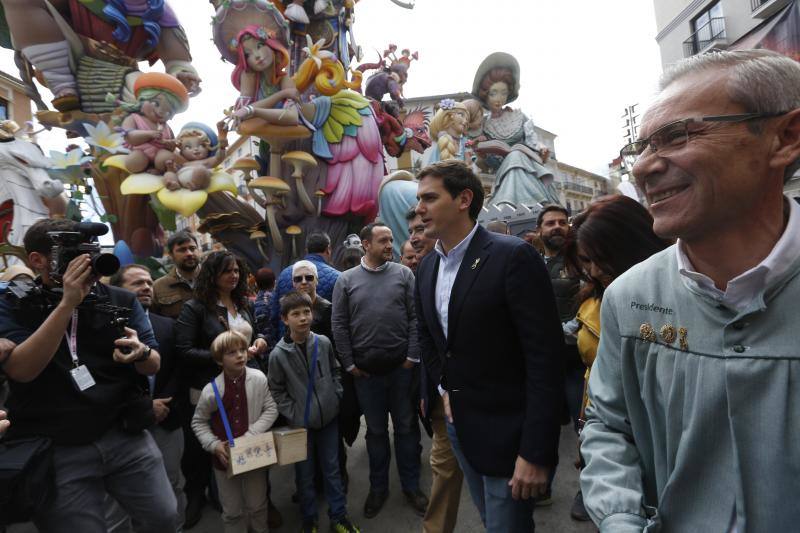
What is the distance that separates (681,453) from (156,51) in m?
13.2

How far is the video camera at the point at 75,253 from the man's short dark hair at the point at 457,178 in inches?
55.6

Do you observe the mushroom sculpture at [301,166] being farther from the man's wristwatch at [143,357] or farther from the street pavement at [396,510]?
the man's wristwatch at [143,357]

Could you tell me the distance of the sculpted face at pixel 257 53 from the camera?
8.52 m

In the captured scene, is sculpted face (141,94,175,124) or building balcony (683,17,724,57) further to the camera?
building balcony (683,17,724,57)

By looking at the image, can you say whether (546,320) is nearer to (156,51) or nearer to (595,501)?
(595,501)

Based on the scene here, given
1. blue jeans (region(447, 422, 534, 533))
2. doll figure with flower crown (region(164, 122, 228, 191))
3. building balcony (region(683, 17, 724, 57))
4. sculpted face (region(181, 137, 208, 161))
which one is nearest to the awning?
blue jeans (region(447, 422, 534, 533))

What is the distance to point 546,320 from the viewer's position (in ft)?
5.29

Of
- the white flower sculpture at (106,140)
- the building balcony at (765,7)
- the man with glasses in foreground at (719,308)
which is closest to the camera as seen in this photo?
the man with glasses in foreground at (719,308)

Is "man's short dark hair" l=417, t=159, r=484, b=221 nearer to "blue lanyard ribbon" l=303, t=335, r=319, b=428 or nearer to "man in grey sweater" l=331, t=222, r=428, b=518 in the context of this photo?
"man in grey sweater" l=331, t=222, r=428, b=518

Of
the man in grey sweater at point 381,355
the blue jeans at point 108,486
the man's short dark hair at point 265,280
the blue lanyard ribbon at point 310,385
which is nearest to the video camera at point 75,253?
the blue jeans at point 108,486

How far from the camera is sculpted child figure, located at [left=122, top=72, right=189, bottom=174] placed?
9039mm

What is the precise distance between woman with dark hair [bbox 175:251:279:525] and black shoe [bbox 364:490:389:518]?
627 millimetres

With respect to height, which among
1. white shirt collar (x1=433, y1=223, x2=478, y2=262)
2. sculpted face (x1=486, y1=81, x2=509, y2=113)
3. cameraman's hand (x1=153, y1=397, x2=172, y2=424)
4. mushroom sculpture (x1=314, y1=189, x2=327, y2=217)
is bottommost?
cameraman's hand (x1=153, y1=397, x2=172, y2=424)

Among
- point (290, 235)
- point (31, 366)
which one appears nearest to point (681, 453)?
point (31, 366)
